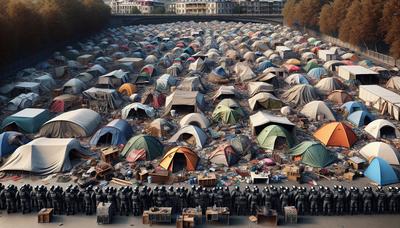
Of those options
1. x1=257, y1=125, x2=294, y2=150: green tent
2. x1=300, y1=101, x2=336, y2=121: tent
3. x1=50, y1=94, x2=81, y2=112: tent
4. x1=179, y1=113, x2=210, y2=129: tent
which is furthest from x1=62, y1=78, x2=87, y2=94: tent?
x1=300, y1=101, x2=336, y2=121: tent

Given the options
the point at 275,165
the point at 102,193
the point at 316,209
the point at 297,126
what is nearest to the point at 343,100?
the point at 297,126

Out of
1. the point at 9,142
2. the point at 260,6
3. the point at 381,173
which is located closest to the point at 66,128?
the point at 9,142

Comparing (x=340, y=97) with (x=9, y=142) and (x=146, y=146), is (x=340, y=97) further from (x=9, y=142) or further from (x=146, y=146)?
(x=9, y=142)

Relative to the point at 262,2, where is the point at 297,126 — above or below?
below

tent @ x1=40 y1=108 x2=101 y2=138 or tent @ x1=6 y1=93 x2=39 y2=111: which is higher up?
tent @ x1=6 y1=93 x2=39 y2=111

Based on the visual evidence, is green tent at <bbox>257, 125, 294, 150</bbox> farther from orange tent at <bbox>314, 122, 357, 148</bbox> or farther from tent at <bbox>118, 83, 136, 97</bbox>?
tent at <bbox>118, 83, 136, 97</bbox>

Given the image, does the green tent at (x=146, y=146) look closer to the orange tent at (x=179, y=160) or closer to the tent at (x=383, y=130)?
the orange tent at (x=179, y=160)

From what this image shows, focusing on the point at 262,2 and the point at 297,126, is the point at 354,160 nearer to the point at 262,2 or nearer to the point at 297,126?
the point at 297,126
